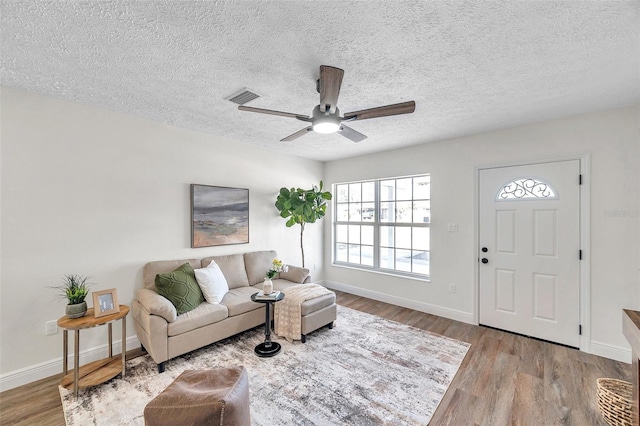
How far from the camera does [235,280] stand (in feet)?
11.6

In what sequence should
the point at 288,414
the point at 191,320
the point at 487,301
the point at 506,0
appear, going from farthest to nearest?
the point at 487,301 → the point at 191,320 → the point at 288,414 → the point at 506,0

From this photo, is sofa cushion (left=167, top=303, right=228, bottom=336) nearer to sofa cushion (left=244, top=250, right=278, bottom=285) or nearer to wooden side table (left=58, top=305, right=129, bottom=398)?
wooden side table (left=58, top=305, right=129, bottom=398)

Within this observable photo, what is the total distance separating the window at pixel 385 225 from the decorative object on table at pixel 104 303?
368cm

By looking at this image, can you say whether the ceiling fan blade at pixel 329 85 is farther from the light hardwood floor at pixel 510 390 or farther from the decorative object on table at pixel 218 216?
the light hardwood floor at pixel 510 390

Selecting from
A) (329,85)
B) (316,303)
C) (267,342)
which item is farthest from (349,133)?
(267,342)

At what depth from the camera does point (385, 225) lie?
4.59 m

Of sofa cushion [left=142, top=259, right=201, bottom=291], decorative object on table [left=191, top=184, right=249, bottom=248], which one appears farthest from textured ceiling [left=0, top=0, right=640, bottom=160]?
sofa cushion [left=142, top=259, right=201, bottom=291]

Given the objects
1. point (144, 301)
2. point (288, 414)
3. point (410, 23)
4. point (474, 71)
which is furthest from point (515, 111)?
point (144, 301)

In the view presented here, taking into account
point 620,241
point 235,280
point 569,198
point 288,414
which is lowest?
point 288,414

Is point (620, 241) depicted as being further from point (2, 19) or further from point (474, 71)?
point (2, 19)

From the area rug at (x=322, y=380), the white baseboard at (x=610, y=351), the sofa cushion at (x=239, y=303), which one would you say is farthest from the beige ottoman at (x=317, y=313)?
the white baseboard at (x=610, y=351)

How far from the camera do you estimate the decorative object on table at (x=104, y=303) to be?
223 centimetres

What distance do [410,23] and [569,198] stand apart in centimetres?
Result: 283

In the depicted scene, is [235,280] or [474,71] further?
[235,280]
